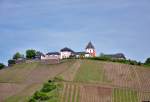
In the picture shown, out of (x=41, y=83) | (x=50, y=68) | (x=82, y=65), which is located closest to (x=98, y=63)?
(x=82, y=65)

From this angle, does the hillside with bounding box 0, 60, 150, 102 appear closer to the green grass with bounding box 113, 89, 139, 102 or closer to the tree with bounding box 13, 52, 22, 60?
the green grass with bounding box 113, 89, 139, 102

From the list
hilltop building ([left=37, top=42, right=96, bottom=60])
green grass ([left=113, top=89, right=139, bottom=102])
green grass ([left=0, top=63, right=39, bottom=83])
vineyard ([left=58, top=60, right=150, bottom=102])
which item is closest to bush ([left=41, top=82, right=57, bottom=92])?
vineyard ([left=58, top=60, right=150, bottom=102])

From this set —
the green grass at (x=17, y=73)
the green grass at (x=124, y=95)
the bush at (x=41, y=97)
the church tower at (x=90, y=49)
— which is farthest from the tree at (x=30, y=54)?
the bush at (x=41, y=97)

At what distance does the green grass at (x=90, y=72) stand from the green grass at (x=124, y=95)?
9834 millimetres

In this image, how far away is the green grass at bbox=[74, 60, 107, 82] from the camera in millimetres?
118750

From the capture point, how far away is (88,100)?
3952 inches

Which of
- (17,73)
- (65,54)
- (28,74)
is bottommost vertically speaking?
(28,74)

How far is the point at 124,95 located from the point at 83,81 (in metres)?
13.4

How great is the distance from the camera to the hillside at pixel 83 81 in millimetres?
104312

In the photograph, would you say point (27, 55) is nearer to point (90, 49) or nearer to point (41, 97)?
point (90, 49)

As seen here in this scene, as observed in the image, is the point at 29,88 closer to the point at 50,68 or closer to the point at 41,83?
the point at 41,83

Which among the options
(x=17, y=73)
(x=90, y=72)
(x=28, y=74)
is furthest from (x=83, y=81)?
(x=17, y=73)

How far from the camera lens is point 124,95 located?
106375 millimetres

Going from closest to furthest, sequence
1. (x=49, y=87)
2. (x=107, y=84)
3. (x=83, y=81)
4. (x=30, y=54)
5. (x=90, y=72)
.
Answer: (x=49, y=87), (x=83, y=81), (x=107, y=84), (x=90, y=72), (x=30, y=54)
